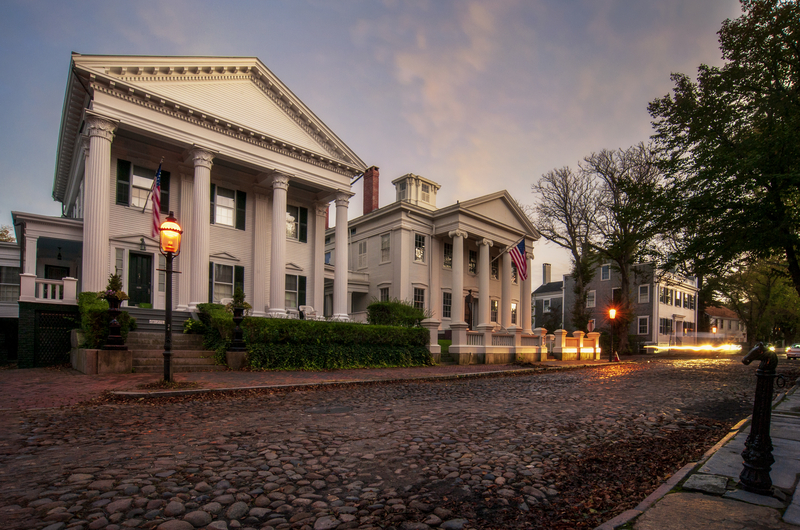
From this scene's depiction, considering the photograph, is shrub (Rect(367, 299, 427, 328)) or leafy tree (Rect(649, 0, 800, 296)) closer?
leafy tree (Rect(649, 0, 800, 296))

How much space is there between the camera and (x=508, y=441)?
5.56 meters

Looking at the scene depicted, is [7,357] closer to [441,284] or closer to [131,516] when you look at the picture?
[131,516]

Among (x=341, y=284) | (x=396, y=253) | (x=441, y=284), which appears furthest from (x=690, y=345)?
(x=341, y=284)

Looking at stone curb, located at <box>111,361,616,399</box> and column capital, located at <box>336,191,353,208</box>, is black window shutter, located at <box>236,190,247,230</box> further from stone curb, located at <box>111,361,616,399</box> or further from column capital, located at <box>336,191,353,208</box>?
stone curb, located at <box>111,361,616,399</box>

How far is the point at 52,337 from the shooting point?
14.4 metres

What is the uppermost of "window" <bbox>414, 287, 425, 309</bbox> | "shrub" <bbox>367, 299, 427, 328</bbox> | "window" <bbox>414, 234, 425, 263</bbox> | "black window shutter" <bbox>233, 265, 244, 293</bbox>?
"window" <bbox>414, 234, 425, 263</bbox>

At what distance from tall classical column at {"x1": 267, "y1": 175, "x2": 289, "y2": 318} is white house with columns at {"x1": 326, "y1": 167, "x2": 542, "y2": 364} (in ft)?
27.8

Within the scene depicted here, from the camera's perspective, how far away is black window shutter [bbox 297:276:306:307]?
23.9m

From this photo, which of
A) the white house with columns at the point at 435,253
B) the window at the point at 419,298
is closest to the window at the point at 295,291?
the white house with columns at the point at 435,253

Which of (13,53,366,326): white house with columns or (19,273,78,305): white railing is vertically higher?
(13,53,366,326): white house with columns

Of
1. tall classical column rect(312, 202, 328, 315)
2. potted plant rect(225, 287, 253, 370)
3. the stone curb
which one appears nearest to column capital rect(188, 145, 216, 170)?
tall classical column rect(312, 202, 328, 315)

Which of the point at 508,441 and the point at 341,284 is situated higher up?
the point at 341,284

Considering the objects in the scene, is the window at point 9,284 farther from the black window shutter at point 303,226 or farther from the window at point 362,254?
the window at point 362,254

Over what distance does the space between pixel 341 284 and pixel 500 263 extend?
56.4ft
